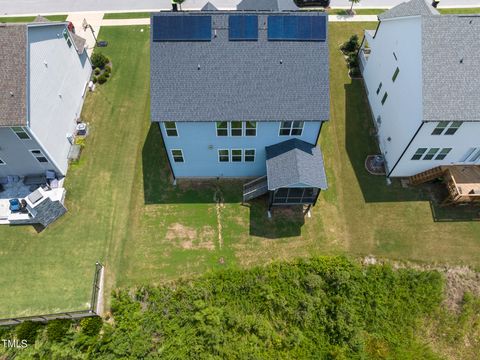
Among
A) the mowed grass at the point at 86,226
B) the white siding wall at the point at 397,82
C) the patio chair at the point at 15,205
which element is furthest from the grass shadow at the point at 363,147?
the patio chair at the point at 15,205

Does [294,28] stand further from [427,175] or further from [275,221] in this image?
[427,175]

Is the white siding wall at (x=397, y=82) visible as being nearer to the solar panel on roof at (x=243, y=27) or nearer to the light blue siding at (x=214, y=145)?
the light blue siding at (x=214, y=145)

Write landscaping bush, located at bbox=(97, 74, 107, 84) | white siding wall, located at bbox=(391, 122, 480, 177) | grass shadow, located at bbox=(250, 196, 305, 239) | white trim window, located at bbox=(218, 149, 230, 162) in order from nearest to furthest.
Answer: white siding wall, located at bbox=(391, 122, 480, 177) < grass shadow, located at bbox=(250, 196, 305, 239) < white trim window, located at bbox=(218, 149, 230, 162) < landscaping bush, located at bbox=(97, 74, 107, 84)

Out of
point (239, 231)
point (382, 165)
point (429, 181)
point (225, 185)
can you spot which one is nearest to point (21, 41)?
point (225, 185)

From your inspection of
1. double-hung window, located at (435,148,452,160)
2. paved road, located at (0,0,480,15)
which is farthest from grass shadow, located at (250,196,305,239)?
paved road, located at (0,0,480,15)

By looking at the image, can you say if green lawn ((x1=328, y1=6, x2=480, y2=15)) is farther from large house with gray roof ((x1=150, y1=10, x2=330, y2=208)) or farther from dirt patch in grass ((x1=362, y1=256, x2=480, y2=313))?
dirt patch in grass ((x1=362, y1=256, x2=480, y2=313))

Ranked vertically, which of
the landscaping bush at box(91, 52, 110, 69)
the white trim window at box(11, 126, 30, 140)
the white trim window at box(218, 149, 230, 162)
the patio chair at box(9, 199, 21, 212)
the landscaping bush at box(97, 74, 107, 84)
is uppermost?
the landscaping bush at box(91, 52, 110, 69)
